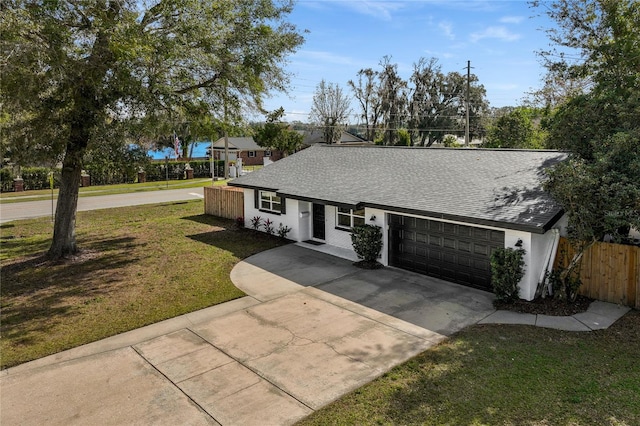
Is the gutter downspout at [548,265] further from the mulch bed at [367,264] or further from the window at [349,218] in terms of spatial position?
the window at [349,218]

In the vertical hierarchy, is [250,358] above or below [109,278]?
below

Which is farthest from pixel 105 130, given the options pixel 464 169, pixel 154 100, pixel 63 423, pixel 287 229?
pixel 464 169

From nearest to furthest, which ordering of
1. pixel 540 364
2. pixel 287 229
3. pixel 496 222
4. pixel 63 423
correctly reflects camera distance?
pixel 63 423 < pixel 540 364 < pixel 496 222 < pixel 287 229

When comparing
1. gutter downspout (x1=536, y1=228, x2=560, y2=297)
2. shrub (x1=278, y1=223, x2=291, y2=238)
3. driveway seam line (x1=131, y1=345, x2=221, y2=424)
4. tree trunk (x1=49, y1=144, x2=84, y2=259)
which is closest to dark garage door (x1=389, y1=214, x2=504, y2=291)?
gutter downspout (x1=536, y1=228, x2=560, y2=297)

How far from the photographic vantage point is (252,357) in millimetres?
8492

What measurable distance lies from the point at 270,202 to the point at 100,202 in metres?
16.4

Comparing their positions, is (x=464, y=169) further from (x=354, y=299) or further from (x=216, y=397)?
(x=216, y=397)

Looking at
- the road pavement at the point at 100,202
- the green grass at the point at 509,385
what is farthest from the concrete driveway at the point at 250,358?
the road pavement at the point at 100,202

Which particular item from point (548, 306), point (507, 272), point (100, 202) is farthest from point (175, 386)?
point (100, 202)

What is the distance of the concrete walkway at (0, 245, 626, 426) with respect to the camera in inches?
271

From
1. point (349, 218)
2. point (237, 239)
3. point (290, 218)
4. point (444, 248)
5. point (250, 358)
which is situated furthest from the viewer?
point (237, 239)

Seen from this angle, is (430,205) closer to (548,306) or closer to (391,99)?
(548,306)

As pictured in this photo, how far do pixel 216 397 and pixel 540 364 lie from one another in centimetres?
573

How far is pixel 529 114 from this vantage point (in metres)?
32.2
